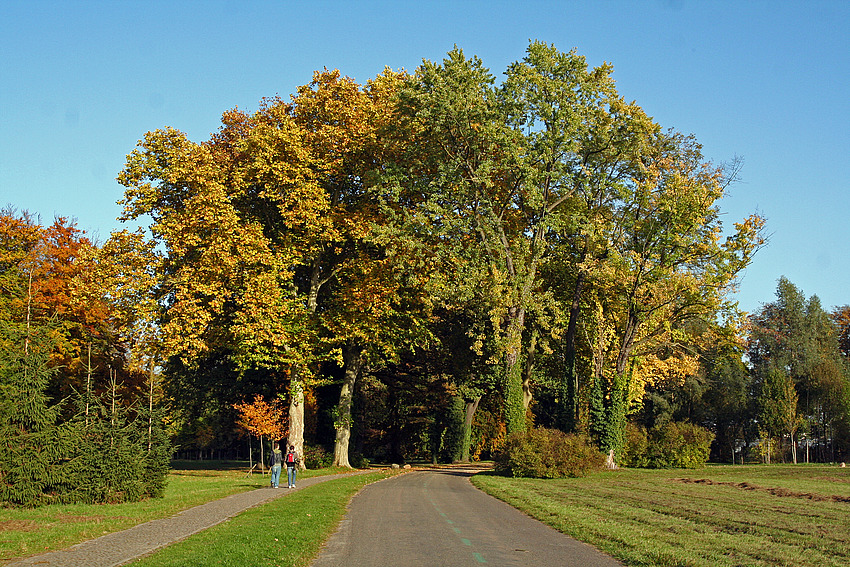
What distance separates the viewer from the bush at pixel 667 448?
4259cm

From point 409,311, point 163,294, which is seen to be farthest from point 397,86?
point 163,294

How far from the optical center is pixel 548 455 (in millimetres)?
32469

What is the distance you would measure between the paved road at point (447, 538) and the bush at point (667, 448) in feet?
74.6

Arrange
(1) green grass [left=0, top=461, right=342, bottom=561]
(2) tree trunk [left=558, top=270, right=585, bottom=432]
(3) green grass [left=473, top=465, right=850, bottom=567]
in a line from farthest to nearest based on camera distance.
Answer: (2) tree trunk [left=558, top=270, right=585, bottom=432], (1) green grass [left=0, top=461, right=342, bottom=561], (3) green grass [left=473, top=465, right=850, bottom=567]

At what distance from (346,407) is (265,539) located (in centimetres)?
2832

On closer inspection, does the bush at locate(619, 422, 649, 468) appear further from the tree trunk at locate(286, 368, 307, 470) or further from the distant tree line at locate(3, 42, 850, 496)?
the tree trunk at locate(286, 368, 307, 470)

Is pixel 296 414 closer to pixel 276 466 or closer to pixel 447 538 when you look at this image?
pixel 276 466

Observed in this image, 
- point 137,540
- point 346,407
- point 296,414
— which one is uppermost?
point 346,407

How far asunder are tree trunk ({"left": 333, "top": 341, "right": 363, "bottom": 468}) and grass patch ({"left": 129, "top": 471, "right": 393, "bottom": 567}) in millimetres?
20059

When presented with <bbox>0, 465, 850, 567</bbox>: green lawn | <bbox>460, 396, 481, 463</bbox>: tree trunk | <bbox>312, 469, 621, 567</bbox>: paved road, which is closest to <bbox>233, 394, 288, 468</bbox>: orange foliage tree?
<bbox>0, 465, 850, 567</bbox>: green lawn

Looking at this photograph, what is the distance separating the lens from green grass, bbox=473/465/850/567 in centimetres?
1153

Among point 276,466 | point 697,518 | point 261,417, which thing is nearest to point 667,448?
point 261,417

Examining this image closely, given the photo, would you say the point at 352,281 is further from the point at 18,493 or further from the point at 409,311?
the point at 18,493

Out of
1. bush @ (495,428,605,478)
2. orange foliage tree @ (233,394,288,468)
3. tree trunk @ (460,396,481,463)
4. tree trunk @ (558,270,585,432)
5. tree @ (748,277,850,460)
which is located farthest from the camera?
tree @ (748,277,850,460)
